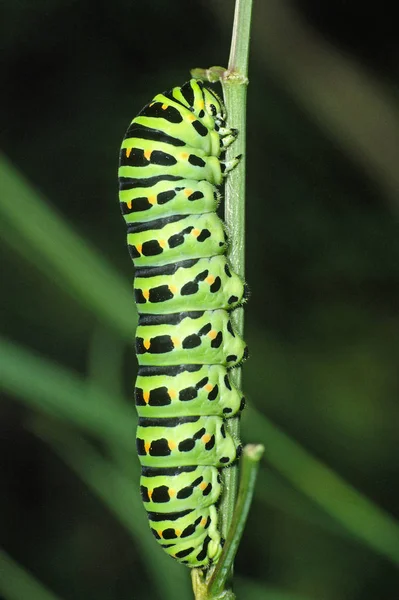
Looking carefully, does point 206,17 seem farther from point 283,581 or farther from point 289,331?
point 283,581

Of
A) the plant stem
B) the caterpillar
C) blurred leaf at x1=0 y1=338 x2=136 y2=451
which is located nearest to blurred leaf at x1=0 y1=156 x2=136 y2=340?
blurred leaf at x1=0 y1=338 x2=136 y2=451

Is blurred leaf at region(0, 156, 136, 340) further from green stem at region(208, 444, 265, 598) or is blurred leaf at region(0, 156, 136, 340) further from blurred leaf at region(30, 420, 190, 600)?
green stem at region(208, 444, 265, 598)

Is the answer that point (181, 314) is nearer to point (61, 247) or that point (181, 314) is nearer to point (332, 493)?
point (61, 247)

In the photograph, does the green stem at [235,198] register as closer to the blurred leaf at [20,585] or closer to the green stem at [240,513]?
the green stem at [240,513]

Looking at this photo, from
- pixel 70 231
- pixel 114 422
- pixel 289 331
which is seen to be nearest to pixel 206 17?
pixel 289 331

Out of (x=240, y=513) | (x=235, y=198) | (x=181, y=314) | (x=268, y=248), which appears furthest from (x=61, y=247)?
(x=268, y=248)
